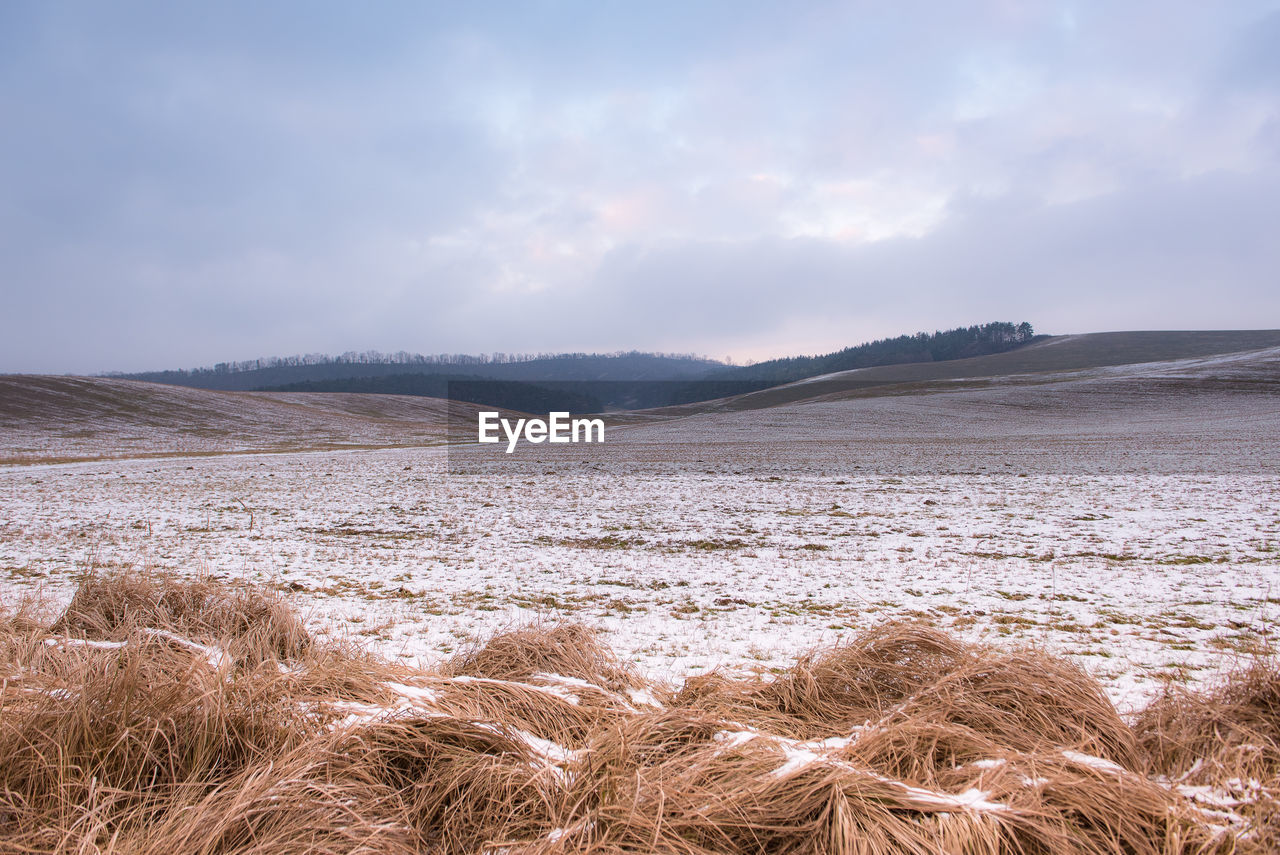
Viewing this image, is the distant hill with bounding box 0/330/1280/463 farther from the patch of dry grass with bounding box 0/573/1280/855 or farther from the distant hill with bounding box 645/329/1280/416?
the patch of dry grass with bounding box 0/573/1280/855

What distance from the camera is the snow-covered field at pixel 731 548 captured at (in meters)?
6.14

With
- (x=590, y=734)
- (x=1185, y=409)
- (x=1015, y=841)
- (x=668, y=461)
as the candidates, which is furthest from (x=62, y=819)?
(x=1185, y=409)

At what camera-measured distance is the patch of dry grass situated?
211 cm

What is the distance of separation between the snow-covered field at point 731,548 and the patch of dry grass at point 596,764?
141 centimetres

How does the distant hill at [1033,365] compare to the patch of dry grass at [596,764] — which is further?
the distant hill at [1033,365]

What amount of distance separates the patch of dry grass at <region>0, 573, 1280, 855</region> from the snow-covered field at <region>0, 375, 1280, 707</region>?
1414 mm

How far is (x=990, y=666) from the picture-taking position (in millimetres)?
3461

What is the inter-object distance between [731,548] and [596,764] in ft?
26.5

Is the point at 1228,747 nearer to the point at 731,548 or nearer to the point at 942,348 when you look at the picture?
the point at 731,548

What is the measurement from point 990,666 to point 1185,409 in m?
61.0

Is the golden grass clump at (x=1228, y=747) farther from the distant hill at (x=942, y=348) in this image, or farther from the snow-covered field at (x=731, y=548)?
the distant hill at (x=942, y=348)

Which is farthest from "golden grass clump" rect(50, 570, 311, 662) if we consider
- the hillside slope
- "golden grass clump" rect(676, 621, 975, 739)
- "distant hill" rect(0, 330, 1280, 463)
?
the hillside slope

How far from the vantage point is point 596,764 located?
100 inches

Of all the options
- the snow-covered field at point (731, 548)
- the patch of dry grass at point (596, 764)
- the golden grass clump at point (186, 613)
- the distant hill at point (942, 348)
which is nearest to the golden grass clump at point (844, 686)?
the patch of dry grass at point (596, 764)
